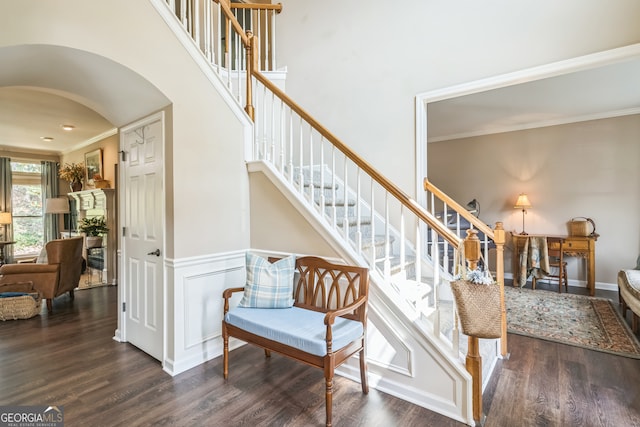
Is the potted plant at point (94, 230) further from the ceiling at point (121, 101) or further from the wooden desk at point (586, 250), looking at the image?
the wooden desk at point (586, 250)

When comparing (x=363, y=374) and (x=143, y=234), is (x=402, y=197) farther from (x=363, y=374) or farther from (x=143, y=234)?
(x=143, y=234)

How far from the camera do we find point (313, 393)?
2.12 m

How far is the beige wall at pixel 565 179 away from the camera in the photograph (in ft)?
14.5

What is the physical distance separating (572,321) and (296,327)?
3.19 metres

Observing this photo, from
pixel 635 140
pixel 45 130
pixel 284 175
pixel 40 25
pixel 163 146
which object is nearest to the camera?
pixel 40 25

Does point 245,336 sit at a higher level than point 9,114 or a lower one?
lower

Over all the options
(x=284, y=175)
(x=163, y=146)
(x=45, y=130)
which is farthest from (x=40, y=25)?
(x=45, y=130)

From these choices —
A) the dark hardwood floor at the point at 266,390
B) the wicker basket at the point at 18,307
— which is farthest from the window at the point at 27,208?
the dark hardwood floor at the point at 266,390

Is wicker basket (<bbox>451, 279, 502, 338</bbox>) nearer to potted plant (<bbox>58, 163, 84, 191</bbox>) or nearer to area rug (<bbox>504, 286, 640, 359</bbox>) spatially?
area rug (<bbox>504, 286, 640, 359</bbox>)

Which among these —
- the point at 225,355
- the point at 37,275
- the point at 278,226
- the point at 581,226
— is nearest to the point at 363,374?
the point at 225,355

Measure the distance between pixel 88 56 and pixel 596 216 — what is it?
6.39 m

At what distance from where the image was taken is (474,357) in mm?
1810

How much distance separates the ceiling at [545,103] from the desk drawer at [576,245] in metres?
1.90

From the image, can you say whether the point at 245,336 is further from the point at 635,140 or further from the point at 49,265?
the point at 635,140
